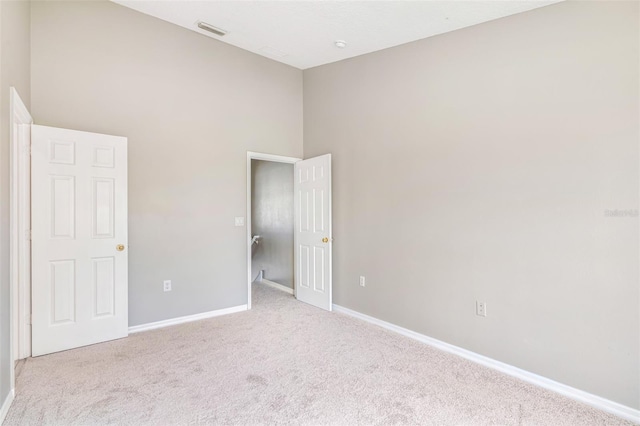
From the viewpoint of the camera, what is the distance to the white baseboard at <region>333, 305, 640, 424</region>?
6.91 ft

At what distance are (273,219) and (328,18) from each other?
3261 millimetres

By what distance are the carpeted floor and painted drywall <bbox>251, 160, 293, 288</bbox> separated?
6.66 feet

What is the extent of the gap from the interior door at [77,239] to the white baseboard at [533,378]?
2859 millimetres

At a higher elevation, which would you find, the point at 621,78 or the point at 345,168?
the point at 621,78

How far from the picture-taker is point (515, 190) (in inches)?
101

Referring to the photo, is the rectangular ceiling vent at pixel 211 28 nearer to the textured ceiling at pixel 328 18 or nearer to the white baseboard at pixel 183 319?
the textured ceiling at pixel 328 18

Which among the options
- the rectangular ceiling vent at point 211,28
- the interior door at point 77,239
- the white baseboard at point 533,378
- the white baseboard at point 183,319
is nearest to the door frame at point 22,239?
the interior door at point 77,239

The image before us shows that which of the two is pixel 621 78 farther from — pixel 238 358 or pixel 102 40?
pixel 102 40

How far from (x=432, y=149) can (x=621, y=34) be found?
146 cm

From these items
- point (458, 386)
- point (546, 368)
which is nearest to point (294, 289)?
point (458, 386)

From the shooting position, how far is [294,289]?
193 inches

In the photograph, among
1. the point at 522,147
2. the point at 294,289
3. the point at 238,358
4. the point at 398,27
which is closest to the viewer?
the point at 522,147

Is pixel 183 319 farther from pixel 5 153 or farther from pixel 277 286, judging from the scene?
pixel 5 153

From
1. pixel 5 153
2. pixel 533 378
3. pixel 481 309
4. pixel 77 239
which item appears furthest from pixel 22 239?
pixel 533 378
